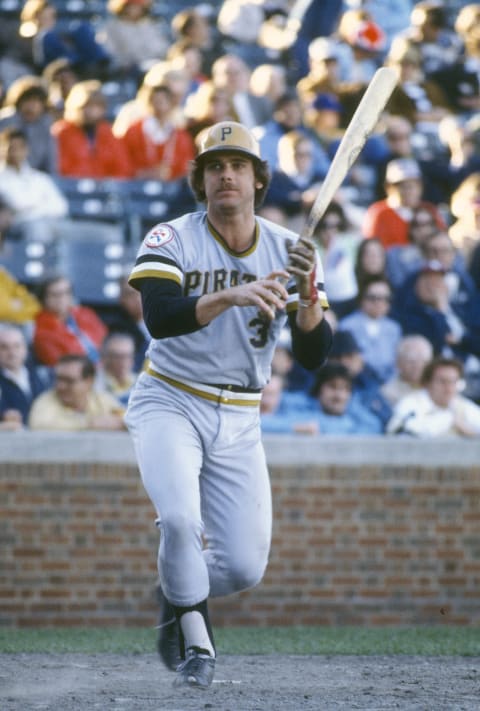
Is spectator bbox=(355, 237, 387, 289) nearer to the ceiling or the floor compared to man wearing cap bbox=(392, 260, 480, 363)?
nearer to the ceiling

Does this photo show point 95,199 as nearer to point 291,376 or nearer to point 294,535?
point 291,376

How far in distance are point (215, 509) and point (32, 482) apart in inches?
130

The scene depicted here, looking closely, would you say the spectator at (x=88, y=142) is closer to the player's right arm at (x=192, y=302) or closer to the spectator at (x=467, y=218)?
the spectator at (x=467, y=218)

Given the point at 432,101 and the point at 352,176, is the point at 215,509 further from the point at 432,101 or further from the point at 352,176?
the point at 432,101

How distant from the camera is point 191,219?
5.86m

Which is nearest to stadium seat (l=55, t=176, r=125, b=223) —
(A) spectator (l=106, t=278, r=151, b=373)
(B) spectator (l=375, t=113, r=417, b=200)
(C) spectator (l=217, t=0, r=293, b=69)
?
(A) spectator (l=106, t=278, r=151, b=373)

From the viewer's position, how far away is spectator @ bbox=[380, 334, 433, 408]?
1005cm

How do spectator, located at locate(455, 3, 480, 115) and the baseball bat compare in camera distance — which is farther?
spectator, located at locate(455, 3, 480, 115)

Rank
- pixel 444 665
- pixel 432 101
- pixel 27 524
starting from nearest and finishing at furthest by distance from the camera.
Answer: pixel 444 665, pixel 27 524, pixel 432 101

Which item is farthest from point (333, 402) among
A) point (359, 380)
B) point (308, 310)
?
point (308, 310)

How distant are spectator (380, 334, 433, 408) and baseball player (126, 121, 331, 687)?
4.22 metres

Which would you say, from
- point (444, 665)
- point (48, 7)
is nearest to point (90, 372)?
point (444, 665)

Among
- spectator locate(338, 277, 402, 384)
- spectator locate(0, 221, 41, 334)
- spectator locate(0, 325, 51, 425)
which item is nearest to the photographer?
spectator locate(0, 325, 51, 425)

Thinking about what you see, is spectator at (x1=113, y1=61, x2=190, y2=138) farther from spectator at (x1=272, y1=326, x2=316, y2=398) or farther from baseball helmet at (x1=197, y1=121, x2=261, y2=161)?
baseball helmet at (x1=197, y1=121, x2=261, y2=161)
